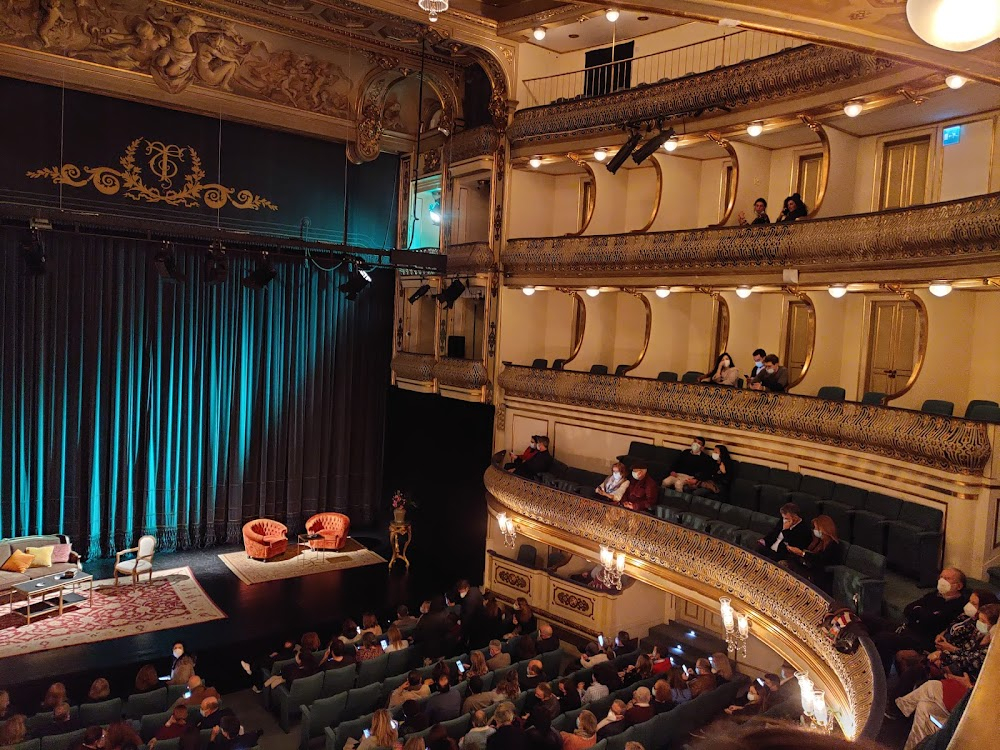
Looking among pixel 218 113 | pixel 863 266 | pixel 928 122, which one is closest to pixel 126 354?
pixel 218 113

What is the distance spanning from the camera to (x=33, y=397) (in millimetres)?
14820

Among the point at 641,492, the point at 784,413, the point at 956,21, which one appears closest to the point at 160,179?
the point at 641,492

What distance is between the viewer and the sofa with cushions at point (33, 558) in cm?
1284

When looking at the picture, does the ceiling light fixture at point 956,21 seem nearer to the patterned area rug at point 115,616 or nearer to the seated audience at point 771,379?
the seated audience at point 771,379

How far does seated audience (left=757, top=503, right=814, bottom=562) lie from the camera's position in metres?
8.58

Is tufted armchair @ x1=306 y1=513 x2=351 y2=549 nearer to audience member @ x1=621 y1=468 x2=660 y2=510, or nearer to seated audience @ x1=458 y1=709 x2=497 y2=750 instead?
audience member @ x1=621 y1=468 x2=660 y2=510

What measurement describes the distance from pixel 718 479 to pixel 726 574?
2.36 m

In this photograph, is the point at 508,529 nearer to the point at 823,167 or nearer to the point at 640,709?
the point at 640,709

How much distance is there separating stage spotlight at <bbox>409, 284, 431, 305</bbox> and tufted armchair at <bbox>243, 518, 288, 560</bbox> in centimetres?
563

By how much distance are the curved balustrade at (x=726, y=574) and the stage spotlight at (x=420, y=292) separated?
4.29 meters

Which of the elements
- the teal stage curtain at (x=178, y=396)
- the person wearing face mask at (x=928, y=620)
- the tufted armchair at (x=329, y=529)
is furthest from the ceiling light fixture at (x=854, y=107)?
the tufted armchair at (x=329, y=529)

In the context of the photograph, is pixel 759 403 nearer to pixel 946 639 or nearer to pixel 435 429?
pixel 946 639

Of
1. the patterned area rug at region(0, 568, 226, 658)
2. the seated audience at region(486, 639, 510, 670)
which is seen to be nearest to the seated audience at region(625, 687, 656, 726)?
the seated audience at region(486, 639, 510, 670)

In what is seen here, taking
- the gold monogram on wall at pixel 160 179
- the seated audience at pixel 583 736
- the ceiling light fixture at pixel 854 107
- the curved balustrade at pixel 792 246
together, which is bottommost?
the seated audience at pixel 583 736
